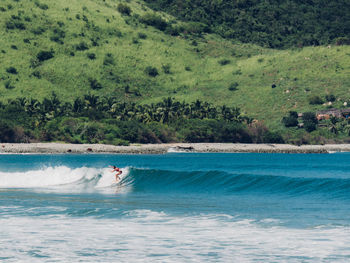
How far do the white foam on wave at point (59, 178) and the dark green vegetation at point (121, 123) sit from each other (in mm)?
95157

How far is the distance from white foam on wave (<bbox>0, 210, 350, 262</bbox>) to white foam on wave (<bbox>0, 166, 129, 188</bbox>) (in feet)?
81.4

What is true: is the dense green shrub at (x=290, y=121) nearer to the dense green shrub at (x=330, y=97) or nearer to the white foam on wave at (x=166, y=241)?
the dense green shrub at (x=330, y=97)

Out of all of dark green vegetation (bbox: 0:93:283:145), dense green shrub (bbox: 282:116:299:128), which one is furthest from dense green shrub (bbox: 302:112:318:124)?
dark green vegetation (bbox: 0:93:283:145)

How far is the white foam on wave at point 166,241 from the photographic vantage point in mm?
24297

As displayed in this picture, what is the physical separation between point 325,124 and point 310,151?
12726 millimetres

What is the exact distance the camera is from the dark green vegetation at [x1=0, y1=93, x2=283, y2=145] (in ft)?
524

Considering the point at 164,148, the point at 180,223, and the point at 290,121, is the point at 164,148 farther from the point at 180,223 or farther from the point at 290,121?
the point at 180,223

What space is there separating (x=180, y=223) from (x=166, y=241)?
14.0 ft

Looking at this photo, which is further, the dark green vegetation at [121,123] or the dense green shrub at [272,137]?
the dense green shrub at [272,137]

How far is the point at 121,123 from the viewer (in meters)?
168

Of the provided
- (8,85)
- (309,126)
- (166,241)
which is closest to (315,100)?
(309,126)

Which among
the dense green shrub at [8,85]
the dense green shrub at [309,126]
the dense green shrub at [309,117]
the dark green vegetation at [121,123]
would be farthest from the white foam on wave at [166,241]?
the dense green shrub at [8,85]

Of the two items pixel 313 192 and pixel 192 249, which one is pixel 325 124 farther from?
pixel 192 249

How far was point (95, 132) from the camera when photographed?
162375 mm
